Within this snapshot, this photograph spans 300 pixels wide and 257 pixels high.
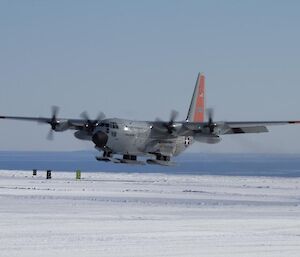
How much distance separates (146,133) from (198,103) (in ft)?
40.0

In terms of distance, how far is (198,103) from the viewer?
291 feet

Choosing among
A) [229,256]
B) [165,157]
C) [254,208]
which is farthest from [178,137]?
[229,256]

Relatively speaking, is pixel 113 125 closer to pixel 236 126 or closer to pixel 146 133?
pixel 146 133

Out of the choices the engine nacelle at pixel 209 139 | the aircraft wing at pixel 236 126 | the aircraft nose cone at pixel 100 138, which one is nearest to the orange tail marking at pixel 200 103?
the aircraft wing at pixel 236 126

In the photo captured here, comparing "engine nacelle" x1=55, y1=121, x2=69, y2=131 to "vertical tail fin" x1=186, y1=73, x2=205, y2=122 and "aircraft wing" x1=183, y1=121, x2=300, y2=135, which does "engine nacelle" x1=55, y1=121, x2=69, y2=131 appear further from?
"vertical tail fin" x1=186, y1=73, x2=205, y2=122

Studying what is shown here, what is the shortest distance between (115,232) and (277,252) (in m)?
5.91

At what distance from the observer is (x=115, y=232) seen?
24.0 m

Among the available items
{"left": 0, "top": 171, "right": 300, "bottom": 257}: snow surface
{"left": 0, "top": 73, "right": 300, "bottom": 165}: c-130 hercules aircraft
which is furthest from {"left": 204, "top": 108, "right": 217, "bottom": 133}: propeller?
{"left": 0, "top": 171, "right": 300, "bottom": 257}: snow surface

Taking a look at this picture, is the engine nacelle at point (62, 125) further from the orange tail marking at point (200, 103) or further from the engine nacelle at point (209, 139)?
the orange tail marking at point (200, 103)

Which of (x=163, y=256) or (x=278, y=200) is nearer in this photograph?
(x=163, y=256)

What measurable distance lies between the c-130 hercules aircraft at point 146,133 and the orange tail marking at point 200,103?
5092mm

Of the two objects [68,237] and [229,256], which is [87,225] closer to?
[68,237]

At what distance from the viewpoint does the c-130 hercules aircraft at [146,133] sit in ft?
245

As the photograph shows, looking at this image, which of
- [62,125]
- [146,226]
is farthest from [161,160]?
[146,226]
